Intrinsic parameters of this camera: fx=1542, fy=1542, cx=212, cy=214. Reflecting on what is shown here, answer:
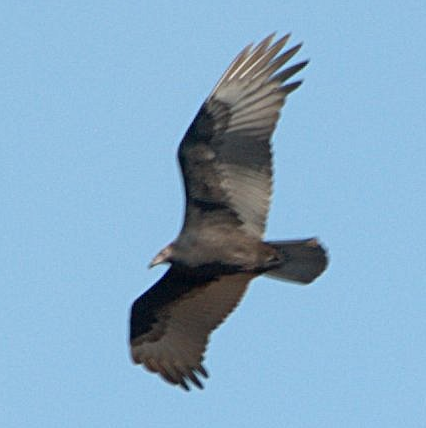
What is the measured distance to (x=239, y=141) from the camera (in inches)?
587

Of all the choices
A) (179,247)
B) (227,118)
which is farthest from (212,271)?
(227,118)

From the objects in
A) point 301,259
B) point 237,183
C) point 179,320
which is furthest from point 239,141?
point 179,320

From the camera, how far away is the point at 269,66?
15.1 meters

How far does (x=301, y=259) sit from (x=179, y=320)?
63.8 inches

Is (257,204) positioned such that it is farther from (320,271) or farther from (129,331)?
(129,331)

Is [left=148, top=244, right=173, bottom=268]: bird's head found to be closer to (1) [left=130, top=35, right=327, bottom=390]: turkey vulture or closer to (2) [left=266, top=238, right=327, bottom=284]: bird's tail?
(1) [left=130, top=35, right=327, bottom=390]: turkey vulture

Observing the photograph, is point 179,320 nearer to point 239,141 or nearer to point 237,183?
point 237,183

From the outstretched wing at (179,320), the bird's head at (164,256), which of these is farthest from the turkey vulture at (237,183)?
the outstretched wing at (179,320)

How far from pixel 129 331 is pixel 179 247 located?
1.27 m

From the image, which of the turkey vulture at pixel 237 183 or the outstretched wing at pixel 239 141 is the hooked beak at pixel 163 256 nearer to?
the turkey vulture at pixel 237 183

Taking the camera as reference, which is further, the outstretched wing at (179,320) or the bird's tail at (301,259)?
the outstretched wing at (179,320)

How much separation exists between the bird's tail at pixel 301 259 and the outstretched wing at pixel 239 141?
30cm

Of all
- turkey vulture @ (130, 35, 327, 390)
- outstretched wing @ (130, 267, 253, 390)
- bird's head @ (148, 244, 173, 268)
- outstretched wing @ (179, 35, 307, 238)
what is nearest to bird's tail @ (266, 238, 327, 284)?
turkey vulture @ (130, 35, 327, 390)

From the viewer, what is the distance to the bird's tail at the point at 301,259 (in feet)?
48.6
